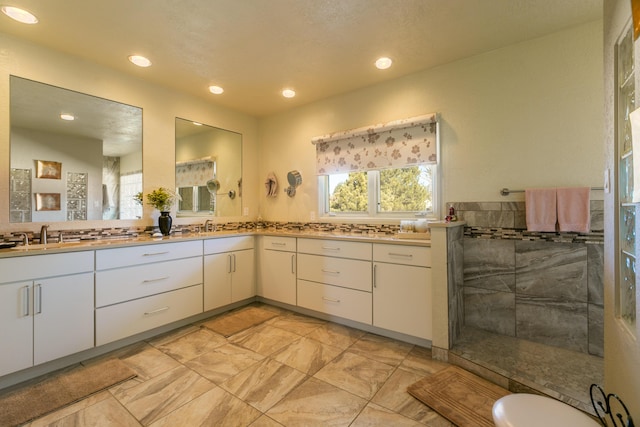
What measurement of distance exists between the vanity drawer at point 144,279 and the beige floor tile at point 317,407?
5.20 feet

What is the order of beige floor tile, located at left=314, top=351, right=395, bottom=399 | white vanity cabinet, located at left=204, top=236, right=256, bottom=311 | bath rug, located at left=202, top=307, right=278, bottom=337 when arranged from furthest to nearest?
white vanity cabinet, located at left=204, top=236, right=256, bottom=311
bath rug, located at left=202, top=307, right=278, bottom=337
beige floor tile, located at left=314, top=351, right=395, bottom=399

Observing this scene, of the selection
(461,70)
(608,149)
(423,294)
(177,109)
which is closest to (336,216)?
(423,294)

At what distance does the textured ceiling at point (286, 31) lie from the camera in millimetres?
1900

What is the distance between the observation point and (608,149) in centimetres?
130

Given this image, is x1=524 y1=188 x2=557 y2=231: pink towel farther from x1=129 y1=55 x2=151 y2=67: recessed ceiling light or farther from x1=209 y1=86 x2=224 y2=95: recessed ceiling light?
x1=129 y1=55 x2=151 y2=67: recessed ceiling light

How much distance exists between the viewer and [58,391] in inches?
70.8

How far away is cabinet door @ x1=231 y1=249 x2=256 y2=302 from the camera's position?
10.6 ft

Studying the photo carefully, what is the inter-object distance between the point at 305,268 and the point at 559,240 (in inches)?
88.8

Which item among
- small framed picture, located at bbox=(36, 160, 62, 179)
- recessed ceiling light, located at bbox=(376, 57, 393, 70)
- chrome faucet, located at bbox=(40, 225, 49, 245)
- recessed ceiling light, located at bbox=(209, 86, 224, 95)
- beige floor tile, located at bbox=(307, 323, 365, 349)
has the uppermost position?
recessed ceiling light, located at bbox=(209, 86, 224, 95)

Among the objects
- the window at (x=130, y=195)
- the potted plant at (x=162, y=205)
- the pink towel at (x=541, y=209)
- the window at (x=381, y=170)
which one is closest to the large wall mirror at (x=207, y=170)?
the potted plant at (x=162, y=205)

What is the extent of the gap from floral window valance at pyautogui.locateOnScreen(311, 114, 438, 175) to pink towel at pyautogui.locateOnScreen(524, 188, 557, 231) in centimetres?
83

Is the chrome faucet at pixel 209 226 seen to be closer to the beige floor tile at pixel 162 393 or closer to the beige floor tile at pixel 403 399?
the beige floor tile at pixel 162 393

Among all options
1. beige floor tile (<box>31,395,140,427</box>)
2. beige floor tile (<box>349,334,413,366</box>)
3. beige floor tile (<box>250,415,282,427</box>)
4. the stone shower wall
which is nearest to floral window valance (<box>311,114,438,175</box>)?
the stone shower wall

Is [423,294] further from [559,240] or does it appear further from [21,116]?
[21,116]
